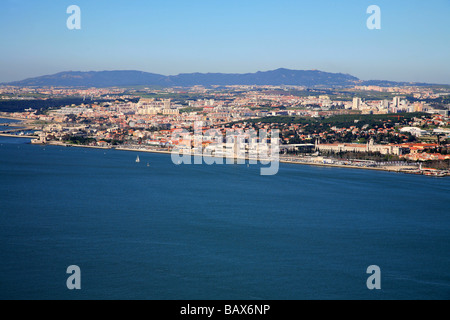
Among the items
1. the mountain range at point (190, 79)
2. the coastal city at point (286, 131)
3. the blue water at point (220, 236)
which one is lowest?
the blue water at point (220, 236)

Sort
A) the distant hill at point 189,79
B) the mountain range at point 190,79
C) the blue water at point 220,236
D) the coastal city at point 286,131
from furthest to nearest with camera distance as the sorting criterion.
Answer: the distant hill at point 189,79, the mountain range at point 190,79, the coastal city at point 286,131, the blue water at point 220,236

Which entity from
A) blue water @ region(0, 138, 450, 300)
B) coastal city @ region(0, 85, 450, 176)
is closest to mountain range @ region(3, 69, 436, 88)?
coastal city @ region(0, 85, 450, 176)

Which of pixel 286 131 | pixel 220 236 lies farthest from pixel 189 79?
pixel 220 236

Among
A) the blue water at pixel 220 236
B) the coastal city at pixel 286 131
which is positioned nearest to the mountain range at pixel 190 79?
the coastal city at pixel 286 131

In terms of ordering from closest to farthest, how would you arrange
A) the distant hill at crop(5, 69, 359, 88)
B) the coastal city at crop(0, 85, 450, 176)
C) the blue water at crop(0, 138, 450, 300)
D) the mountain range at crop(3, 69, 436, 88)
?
the blue water at crop(0, 138, 450, 300) < the coastal city at crop(0, 85, 450, 176) < the mountain range at crop(3, 69, 436, 88) < the distant hill at crop(5, 69, 359, 88)

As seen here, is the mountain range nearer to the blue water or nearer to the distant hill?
the distant hill

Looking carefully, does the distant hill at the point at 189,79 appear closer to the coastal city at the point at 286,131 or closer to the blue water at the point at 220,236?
the coastal city at the point at 286,131

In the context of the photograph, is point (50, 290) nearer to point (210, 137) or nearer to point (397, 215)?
point (397, 215)

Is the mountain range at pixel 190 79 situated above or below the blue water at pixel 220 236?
above

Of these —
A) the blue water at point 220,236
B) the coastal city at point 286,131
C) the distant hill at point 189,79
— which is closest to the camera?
the blue water at point 220,236

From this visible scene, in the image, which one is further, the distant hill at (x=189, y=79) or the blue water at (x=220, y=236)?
the distant hill at (x=189, y=79)
